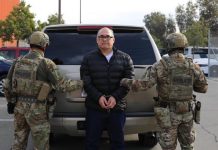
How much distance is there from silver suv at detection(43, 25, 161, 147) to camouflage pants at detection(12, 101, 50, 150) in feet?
1.70

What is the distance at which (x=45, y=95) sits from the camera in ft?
17.3

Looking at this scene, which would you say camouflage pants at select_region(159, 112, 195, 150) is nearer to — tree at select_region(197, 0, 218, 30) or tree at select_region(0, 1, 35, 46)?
tree at select_region(0, 1, 35, 46)

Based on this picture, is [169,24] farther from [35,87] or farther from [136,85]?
[35,87]

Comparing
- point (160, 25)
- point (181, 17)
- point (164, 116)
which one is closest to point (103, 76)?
point (164, 116)

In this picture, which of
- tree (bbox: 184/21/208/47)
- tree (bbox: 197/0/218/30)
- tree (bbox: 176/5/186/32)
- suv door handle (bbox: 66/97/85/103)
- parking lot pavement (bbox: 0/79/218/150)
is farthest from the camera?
tree (bbox: 176/5/186/32)

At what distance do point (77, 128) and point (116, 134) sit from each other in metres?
0.69

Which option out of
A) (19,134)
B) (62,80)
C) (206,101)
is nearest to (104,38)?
(62,80)

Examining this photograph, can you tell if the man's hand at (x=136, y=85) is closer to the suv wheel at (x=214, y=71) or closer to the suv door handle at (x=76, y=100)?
the suv door handle at (x=76, y=100)

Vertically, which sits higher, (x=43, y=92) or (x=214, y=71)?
(x=43, y=92)

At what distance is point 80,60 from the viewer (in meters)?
6.21

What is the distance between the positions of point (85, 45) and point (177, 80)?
5.04 feet

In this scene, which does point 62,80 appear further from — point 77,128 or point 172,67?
point 172,67

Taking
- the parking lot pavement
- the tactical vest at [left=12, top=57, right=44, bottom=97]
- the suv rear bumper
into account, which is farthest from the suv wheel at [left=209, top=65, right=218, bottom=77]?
the tactical vest at [left=12, top=57, right=44, bottom=97]

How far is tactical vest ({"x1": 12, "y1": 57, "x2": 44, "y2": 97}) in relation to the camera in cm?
527
